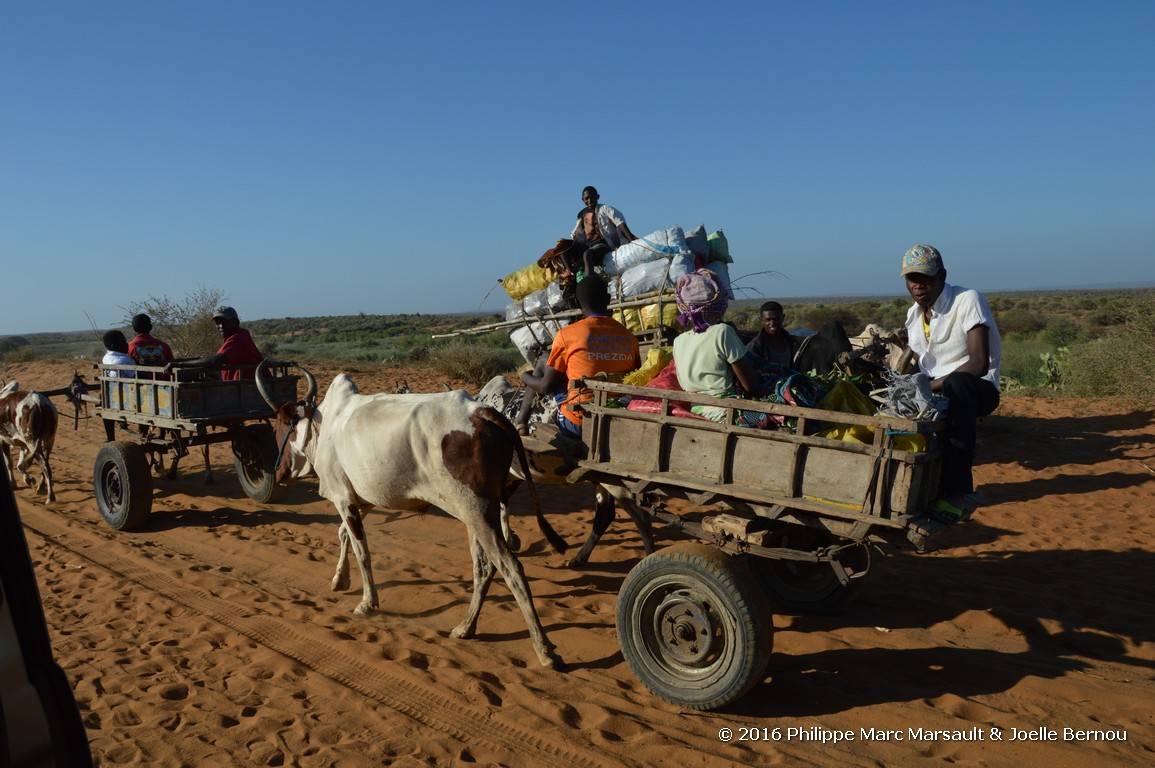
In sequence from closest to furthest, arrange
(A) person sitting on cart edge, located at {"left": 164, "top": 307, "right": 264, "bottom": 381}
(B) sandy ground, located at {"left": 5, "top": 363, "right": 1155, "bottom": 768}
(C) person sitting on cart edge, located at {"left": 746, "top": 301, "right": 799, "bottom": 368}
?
(B) sandy ground, located at {"left": 5, "top": 363, "right": 1155, "bottom": 768}
(C) person sitting on cart edge, located at {"left": 746, "top": 301, "right": 799, "bottom": 368}
(A) person sitting on cart edge, located at {"left": 164, "top": 307, "right": 264, "bottom": 381}

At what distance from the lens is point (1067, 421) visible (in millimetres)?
13078

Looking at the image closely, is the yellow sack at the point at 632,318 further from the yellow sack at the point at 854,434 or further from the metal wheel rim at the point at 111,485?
the metal wheel rim at the point at 111,485

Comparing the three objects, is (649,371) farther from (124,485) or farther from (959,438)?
(124,485)

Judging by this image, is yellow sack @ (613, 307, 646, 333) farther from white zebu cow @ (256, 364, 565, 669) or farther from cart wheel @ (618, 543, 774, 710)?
cart wheel @ (618, 543, 774, 710)

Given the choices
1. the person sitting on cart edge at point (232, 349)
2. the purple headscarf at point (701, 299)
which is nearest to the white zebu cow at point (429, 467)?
the purple headscarf at point (701, 299)

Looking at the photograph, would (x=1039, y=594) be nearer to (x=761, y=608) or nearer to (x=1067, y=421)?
(x=761, y=608)

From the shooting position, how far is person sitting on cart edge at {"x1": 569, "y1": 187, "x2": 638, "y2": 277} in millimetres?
9398

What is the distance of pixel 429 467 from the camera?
5355 millimetres

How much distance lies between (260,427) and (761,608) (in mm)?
6690

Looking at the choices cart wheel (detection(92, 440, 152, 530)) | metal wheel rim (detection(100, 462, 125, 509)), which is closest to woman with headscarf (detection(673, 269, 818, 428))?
cart wheel (detection(92, 440, 152, 530))

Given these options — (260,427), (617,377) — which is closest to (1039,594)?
(617,377)

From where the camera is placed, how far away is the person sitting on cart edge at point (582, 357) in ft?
18.5

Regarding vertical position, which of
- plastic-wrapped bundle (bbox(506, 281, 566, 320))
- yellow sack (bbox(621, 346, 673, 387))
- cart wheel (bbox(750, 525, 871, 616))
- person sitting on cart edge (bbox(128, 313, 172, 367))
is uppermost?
plastic-wrapped bundle (bbox(506, 281, 566, 320))

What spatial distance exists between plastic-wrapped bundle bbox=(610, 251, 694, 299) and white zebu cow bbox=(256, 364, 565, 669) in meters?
3.49
